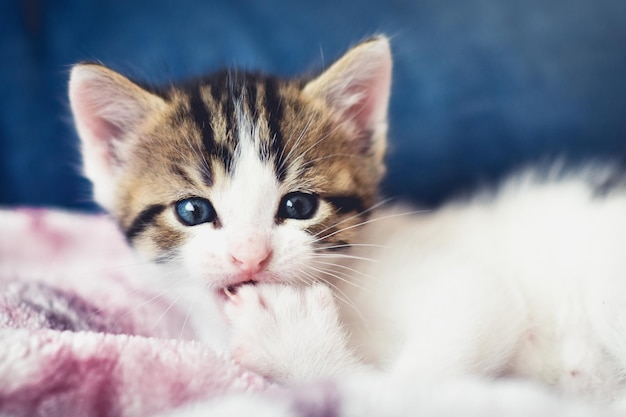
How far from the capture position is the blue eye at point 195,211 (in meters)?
1.02

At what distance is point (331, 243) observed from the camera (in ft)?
3.45

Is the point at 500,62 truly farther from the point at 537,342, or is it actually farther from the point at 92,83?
the point at 92,83

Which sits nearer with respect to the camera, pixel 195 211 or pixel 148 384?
pixel 148 384

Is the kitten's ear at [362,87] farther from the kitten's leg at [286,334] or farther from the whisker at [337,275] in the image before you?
the kitten's leg at [286,334]

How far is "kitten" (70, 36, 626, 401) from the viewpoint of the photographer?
937 mm

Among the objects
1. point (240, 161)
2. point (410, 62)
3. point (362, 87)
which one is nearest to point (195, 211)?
point (240, 161)

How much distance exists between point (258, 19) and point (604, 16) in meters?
1.08

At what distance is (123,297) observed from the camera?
49.9 inches

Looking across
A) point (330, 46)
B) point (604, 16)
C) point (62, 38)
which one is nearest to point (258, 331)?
point (330, 46)

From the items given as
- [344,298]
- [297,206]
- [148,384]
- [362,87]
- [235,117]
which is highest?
[362,87]

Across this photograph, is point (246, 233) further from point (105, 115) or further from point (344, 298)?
point (105, 115)

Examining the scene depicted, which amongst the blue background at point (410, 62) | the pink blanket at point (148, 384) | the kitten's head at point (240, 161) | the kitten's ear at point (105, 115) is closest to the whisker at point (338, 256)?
the kitten's head at point (240, 161)

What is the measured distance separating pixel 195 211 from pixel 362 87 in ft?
1.45

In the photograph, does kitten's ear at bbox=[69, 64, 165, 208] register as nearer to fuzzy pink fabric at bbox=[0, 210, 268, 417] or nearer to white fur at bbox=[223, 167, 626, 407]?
→ fuzzy pink fabric at bbox=[0, 210, 268, 417]
